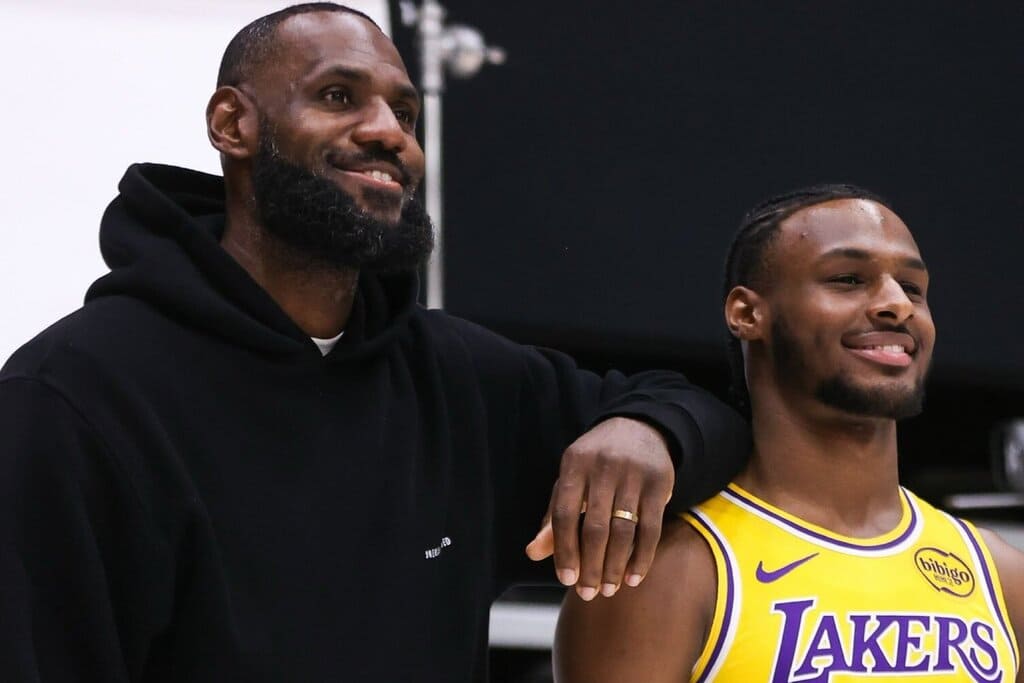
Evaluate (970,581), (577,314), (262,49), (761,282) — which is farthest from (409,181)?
(577,314)

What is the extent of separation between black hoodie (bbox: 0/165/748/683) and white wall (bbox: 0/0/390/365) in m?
0.63

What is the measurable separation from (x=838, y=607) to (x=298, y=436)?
726mm

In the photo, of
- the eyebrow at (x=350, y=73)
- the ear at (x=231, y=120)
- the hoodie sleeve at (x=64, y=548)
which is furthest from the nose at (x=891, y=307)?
the hoodie sleeve at (x=64, y=548)

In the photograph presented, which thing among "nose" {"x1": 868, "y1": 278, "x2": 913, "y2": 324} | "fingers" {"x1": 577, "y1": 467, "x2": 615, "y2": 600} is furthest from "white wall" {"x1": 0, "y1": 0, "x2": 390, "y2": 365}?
"nose" {"x1": 868, "y1": 278, "x2": 913, "y2": 324}

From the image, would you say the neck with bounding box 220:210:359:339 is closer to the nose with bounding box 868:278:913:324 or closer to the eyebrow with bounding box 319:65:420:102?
the eyebrow with bounding box 319:65:420:102

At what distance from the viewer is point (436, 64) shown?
10.6 feet

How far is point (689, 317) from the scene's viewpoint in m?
3.56

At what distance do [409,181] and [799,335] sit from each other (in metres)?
0.57

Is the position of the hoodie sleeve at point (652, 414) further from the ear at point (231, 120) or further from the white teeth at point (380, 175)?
the ear at point (231, 120)

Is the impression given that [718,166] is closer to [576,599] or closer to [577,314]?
[577,314]

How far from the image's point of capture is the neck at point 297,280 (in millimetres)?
1602

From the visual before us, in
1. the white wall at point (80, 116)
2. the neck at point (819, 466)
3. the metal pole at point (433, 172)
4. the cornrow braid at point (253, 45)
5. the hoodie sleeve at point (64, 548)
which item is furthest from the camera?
the metal pole at point (433, 172)

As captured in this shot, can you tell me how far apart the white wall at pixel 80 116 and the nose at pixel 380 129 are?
32.8 inches

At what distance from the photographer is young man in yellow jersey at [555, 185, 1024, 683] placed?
162 centimetres
